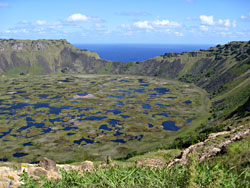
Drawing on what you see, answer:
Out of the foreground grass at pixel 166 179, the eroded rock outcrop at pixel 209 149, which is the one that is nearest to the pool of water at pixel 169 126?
the eroded rock outcrop at pixel 209 149

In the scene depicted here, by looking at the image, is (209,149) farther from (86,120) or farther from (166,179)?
(86,120)

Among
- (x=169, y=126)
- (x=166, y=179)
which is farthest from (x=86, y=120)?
(x=166, y=179)

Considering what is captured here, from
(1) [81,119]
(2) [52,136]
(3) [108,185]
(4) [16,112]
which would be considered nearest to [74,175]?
(3) [108,185]

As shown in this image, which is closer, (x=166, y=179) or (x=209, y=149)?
(x=166, y=179)

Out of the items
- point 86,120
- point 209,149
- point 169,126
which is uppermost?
point 209,149

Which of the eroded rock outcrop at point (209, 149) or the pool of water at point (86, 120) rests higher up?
the eroded rock outcrop at point (209, 149)

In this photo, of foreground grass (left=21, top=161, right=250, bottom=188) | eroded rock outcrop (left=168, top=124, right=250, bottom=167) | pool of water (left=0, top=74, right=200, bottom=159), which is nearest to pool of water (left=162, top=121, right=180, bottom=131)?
pool of water (left=0, top=74, right=200, bottom=159)

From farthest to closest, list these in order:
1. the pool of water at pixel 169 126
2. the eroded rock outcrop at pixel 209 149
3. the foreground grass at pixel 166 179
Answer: the pool of water at pixel 169 126 → the eroded rock outcrop at pixel 209 149 → the foreground grass at pixel 166 179

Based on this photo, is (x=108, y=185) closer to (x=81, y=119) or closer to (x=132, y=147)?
(x=132, y=147)

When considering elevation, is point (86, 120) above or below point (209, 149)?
below

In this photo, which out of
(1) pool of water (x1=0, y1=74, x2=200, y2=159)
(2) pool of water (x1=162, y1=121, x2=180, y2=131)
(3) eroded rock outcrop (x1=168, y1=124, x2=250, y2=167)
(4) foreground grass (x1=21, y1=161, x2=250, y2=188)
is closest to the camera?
(4) foreground grass (x1=21, y1=161, x2=250, y2=188)

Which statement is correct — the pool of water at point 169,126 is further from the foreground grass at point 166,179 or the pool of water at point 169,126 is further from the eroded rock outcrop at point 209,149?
the foreground grass at point 166,179

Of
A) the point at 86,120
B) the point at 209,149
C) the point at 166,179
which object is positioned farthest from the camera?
the point at 86,120

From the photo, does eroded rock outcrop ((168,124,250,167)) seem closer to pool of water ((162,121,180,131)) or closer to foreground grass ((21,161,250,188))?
foreground grass ((21,161,250,188))
